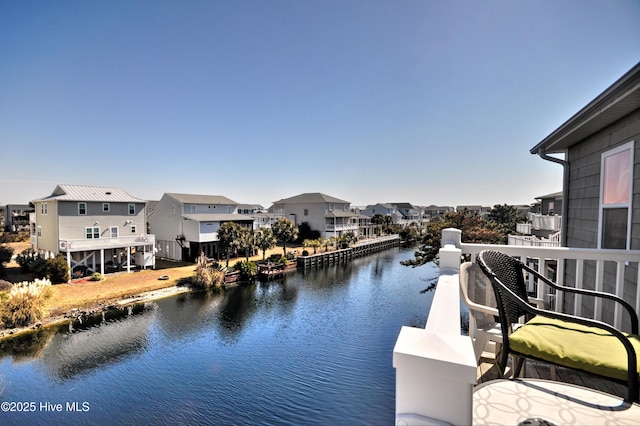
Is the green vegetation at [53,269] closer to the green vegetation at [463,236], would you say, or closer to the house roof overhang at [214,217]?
the house roof overhang at [214,217]

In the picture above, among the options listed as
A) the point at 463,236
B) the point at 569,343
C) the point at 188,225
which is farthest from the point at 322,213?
the point at 569,343

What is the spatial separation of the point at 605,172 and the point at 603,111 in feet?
4.54

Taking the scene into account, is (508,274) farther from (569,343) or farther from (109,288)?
(109,288)

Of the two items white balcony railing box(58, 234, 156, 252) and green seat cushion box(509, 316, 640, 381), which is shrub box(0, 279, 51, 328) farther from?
green seat cushion box(509, 316, 640, 381)

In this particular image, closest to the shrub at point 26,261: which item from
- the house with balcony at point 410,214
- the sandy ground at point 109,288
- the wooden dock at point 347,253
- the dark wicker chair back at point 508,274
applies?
the sandy ground at point 109,288

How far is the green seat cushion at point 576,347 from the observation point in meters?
1.65

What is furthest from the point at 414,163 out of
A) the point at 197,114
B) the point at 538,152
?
the point at 538,152

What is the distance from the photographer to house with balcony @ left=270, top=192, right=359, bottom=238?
38.6 meters

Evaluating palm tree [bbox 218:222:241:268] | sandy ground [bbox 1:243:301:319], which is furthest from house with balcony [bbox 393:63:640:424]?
palm tree [bbox 218:222:241:268]

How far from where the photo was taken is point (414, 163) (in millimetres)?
24641

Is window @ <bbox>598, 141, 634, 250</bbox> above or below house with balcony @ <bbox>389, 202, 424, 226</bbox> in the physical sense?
above

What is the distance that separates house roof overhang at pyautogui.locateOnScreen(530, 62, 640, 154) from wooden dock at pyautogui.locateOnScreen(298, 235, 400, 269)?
76.7ft

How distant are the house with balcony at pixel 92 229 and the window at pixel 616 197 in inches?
936

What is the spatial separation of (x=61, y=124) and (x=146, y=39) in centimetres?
923
